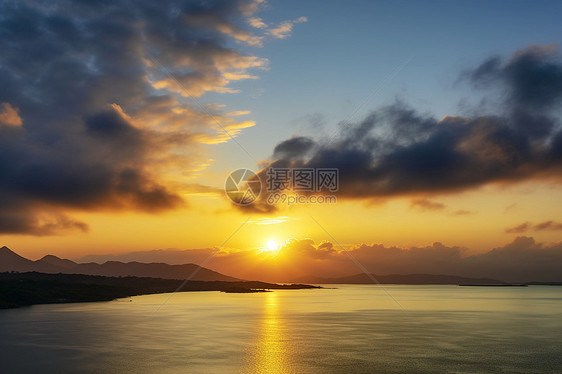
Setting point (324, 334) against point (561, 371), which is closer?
point (561, 371)

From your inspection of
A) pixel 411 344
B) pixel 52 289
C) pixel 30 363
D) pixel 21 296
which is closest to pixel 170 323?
pixel 30 363

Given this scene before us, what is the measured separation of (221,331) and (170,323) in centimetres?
1181

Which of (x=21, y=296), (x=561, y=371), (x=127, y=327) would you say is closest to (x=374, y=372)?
(x=561, y=371)

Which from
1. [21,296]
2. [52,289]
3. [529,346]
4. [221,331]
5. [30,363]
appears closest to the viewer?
[30,363]

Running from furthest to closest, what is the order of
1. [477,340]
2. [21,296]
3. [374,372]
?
1. [21,296]
2. [477,340]
3. [374,372]

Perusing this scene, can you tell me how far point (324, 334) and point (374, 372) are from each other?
68.1ft

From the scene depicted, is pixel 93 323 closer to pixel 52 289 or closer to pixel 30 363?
pixel 30 363

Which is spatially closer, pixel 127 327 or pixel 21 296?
pixel 127 327

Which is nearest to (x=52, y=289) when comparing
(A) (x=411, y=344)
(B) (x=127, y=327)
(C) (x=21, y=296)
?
(C) (x=21, y=296)

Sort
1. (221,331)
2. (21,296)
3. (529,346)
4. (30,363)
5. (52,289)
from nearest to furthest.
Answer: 1. (30,363)
2. (529,346)
3. (221,331)
4. (21,296)
5. (52,289)

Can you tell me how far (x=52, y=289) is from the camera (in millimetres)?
117000

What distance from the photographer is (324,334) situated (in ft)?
165

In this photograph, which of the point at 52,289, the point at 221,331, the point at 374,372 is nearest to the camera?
the point at 374,372

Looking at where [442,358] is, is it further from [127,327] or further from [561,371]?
[127,327]
